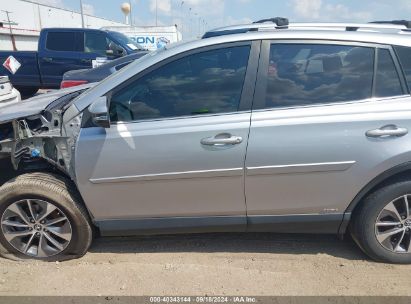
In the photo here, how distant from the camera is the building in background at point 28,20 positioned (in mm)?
36681

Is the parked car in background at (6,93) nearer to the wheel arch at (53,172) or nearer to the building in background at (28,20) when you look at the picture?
the wheel arch at (53,172)

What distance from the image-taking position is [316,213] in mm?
2785

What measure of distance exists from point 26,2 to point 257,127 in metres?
52.6

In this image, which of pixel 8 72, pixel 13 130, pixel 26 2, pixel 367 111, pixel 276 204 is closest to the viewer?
pixel 367 111

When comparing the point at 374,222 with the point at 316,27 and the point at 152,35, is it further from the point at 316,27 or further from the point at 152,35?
the point at 152,35

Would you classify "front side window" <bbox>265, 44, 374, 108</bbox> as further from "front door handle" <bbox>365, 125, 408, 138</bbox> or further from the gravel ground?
the gravel ground

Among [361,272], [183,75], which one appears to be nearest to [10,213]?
[183,75]

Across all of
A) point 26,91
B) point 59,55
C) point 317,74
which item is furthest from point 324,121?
point 26,91

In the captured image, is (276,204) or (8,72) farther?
(8,72)

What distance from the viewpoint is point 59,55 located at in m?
9.61

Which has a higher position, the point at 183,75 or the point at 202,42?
the point at 202,42

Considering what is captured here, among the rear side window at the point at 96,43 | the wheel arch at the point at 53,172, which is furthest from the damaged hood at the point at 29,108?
the rear side window at the point at 96,43

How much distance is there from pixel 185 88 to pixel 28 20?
52419mm

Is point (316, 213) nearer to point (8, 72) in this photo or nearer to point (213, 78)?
point (213, 78)
